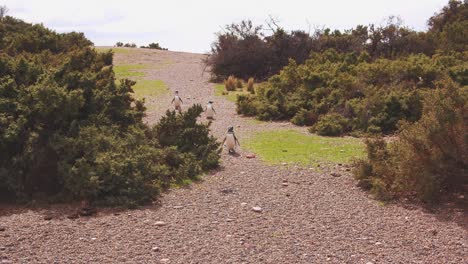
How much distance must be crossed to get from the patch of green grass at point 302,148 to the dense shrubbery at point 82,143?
1.80 meters

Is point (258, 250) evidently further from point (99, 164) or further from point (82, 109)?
point (82, 109)

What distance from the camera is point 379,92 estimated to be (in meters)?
15.9

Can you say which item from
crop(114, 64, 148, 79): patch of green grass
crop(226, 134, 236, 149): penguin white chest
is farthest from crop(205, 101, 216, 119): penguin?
crop(114, 64, 148, 79): patch of green grass

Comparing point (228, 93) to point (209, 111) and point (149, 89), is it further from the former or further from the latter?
point (209, 111)

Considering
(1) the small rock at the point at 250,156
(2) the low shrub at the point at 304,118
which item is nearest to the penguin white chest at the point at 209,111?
(2) the low shrub at the point at 304,118

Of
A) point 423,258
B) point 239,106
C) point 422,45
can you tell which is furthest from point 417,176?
point 422,45

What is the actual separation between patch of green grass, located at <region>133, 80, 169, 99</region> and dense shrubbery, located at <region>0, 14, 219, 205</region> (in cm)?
1201

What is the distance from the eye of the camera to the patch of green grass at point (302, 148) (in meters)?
11.7

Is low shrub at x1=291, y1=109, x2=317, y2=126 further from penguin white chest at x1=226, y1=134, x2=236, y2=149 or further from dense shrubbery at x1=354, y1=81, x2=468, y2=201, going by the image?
dense shrubbery at x1=354, y1=81, x2=468, y2=201

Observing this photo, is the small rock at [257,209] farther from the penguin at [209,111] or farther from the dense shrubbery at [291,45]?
the dense shrubbery at [291,45]

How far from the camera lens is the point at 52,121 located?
9.66 metres

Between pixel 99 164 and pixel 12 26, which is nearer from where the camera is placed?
pixel 99 164

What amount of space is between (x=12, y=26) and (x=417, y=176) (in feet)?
83.9

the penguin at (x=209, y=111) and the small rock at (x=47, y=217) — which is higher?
the penguin at (x=209, y=111)
